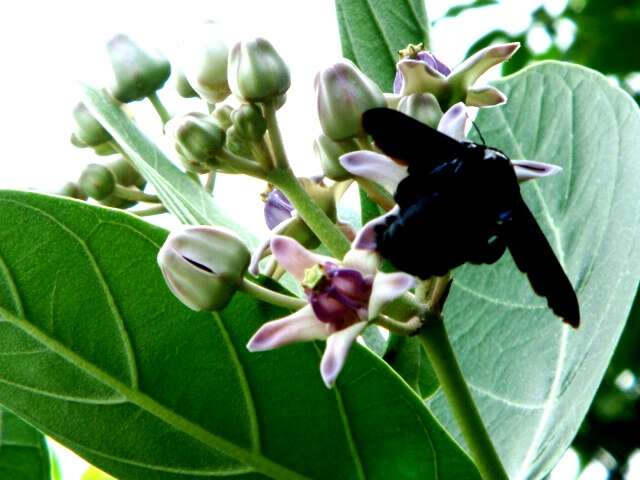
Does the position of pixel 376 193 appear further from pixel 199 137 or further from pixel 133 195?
pixel 133 195

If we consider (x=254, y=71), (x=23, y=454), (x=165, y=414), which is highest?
(x=254, y=71)

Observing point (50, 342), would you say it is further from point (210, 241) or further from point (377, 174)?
point (377, 174)

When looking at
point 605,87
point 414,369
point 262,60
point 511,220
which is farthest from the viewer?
point 605,87

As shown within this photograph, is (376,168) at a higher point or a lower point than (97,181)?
higher

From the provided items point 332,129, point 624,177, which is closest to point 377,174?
point 332,129

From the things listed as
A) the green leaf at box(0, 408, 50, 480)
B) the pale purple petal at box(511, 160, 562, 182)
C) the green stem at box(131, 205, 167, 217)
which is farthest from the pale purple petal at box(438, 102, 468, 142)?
the green leaf at box(0, 408, 50, 480)

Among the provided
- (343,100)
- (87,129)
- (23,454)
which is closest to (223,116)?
(343,100)
